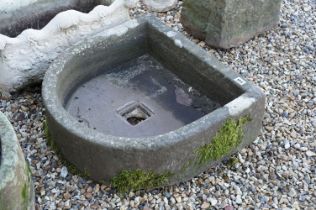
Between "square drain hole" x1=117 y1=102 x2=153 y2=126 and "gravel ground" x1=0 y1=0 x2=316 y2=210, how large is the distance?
2.08 feet

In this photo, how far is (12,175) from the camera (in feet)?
10.1

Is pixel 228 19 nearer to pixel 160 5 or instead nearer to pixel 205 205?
pixel 160 5

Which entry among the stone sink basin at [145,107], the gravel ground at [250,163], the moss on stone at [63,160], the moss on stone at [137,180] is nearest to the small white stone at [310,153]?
the gravel ground at [250,163]

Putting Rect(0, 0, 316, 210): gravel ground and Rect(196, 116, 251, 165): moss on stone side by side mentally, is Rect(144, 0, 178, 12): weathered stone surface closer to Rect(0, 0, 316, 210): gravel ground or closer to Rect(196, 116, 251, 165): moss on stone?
Rect(0, 0, 316, 210): gravel ground

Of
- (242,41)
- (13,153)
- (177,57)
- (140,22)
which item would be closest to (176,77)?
(177,57)

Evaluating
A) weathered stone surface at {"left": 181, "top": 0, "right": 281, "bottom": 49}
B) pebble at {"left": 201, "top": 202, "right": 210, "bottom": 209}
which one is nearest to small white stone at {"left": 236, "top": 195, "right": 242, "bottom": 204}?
pebble at {"left": 201, "top": 202, "right": 210, "bottom": 209}

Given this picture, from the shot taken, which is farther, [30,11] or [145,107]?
[30,11]

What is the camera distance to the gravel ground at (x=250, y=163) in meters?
3.72

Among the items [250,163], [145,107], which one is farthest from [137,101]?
[250,163]

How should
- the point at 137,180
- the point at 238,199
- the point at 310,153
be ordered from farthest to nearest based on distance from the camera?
the point at 310,153, the point at 238,199, the point at 137,180

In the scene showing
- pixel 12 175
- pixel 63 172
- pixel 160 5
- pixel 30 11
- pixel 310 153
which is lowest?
pixel 63 172

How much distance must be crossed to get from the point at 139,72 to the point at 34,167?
124 centimetres

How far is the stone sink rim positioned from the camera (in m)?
3.46

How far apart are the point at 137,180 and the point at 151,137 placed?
0.35 metres
